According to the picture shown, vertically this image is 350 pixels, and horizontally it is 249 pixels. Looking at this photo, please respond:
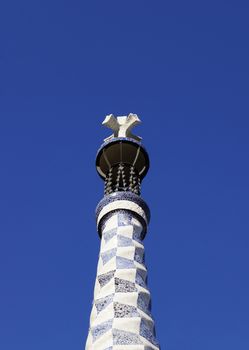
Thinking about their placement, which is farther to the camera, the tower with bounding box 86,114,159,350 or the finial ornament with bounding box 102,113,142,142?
the finial ornament with bounding box 102,113,142,142

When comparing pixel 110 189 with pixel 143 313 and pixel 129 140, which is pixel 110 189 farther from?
pixel 143 313

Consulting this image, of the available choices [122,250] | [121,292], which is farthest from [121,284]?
[122,250]

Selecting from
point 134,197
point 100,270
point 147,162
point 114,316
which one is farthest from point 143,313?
point 147,162

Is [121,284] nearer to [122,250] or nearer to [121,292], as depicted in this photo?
[121,292]

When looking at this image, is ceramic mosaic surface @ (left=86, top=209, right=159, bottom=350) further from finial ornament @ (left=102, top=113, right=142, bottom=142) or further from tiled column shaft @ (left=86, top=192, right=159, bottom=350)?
finial ornament @ (left=102, top=113, right=142, bottom=142)

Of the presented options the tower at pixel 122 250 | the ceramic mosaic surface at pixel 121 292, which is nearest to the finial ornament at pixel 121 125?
the tower at pixel 122 250

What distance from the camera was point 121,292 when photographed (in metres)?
4.12

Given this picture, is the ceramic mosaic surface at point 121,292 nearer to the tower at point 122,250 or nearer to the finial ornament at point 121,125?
the tower at point 122,250

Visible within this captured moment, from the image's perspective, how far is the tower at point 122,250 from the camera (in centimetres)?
386

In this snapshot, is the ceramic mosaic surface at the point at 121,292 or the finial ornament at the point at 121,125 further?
the finial ornament at the point at 121,125

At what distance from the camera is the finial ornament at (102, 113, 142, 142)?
5.69m

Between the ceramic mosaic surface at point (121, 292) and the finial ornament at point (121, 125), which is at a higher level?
the finial ornament at point (121, 125)

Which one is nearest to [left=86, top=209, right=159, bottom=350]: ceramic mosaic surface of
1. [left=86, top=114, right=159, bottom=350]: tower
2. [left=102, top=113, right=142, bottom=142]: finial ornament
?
[left=86, top=114, right=159, bottom=350]: tower

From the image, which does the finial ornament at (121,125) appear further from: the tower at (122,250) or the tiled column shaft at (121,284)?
the tiled column shaft at (121,284)
